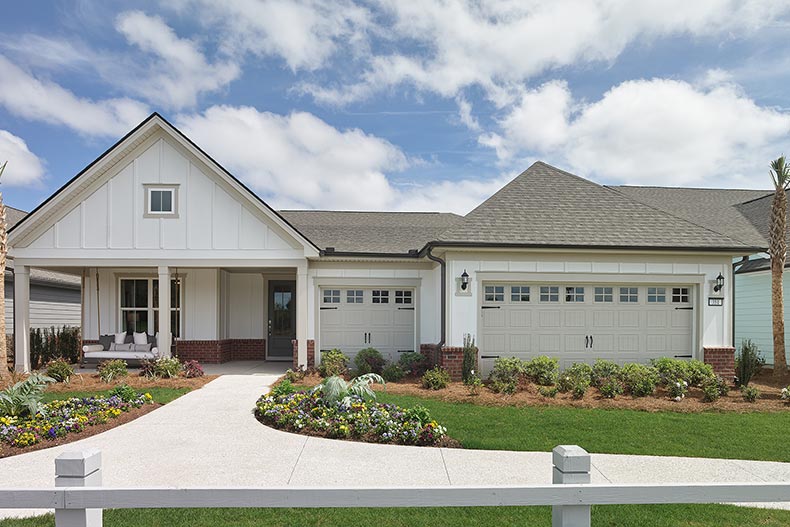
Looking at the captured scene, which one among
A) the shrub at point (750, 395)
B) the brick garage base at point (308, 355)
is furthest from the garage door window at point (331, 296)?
the shrub at point (750, 395)

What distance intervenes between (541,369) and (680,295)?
4350 mm

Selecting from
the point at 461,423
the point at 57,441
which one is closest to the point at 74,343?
the point at 57,441

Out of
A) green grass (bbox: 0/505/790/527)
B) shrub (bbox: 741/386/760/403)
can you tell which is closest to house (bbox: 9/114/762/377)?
shrub (bbox: 741/386/760/403)

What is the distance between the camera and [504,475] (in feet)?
19.9

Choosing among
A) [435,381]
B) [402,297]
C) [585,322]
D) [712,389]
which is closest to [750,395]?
[712,389]

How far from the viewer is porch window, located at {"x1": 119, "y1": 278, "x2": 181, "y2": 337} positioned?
16.6m

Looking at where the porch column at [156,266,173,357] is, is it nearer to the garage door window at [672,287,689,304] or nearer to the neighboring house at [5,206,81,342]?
the neighboring house at [5,206,81,342]

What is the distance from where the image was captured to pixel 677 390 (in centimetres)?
1071

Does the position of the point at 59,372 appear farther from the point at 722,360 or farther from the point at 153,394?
the point at 722,360

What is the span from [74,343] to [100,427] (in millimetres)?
10939

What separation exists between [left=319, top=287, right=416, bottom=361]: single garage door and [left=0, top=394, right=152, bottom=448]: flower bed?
19.9ft

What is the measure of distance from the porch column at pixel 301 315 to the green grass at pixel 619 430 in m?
4.51

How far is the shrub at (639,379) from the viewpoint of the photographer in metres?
10.9

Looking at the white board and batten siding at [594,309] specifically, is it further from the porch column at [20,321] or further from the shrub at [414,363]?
the porch column at [20,321]
